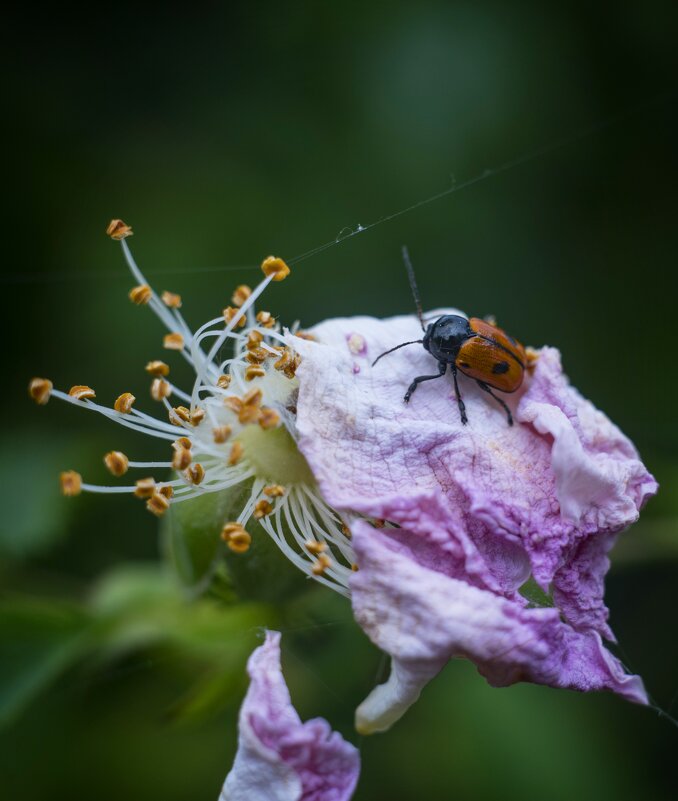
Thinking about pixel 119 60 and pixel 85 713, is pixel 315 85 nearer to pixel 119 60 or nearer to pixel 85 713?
pixel 119 60

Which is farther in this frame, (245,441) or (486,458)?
(245,441)

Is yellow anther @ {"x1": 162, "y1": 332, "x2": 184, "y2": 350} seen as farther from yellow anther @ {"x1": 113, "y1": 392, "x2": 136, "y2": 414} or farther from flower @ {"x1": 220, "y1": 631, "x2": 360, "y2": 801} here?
flower @ {"x1": 220, "y1": 631, "x2": 360, "y2": 801}

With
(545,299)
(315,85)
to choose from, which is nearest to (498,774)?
(545,299)

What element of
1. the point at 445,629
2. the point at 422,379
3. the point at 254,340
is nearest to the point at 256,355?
the point at 254,340

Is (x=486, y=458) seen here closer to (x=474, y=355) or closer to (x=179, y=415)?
(x=474, y=355)

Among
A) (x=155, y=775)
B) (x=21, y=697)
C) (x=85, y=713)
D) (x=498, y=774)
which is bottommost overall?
(x=498, y=774)

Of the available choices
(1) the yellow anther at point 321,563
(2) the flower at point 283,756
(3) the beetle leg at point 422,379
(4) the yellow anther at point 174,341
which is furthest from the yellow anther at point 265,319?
(2) the flower at point 283,756

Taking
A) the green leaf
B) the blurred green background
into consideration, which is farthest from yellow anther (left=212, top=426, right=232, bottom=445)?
the blurred green background
